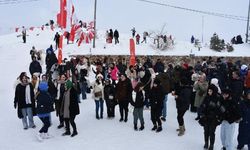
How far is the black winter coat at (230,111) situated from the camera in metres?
8.19

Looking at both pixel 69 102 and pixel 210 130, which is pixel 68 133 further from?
pixel 210 130

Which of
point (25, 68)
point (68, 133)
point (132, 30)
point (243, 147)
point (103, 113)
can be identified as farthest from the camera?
point (132, 30)

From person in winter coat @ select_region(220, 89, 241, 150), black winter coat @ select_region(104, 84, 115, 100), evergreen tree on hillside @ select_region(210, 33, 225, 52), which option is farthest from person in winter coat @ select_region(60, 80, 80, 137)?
evergreen tree on hillside @ select_region(210, 33, 225, 52)

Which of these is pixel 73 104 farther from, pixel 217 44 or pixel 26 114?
pixel 217 44

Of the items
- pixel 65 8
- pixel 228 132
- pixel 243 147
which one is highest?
pixel 65 8

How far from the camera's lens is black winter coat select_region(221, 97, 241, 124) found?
8.19 m

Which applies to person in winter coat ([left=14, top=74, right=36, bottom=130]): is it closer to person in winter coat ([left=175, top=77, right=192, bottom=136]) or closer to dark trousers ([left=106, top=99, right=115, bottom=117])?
dark trousers ([left=106, top=99, right=115, bottom=117])

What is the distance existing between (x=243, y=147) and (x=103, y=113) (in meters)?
5.46

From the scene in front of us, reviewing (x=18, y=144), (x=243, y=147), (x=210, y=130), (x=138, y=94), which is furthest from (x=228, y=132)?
(x=18, y=144)

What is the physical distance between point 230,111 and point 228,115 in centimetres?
12

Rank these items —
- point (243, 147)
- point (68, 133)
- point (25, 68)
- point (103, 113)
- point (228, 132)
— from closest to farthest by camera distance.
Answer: point (228, 132) → point (243, 147) → point (68, 133) → point (103, 113) → point (25, 68)

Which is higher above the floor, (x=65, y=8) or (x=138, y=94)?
(x=65, y=8)

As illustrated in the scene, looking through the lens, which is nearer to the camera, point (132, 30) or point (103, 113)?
point (103, 113)

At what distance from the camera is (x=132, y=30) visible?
37.3 meters
